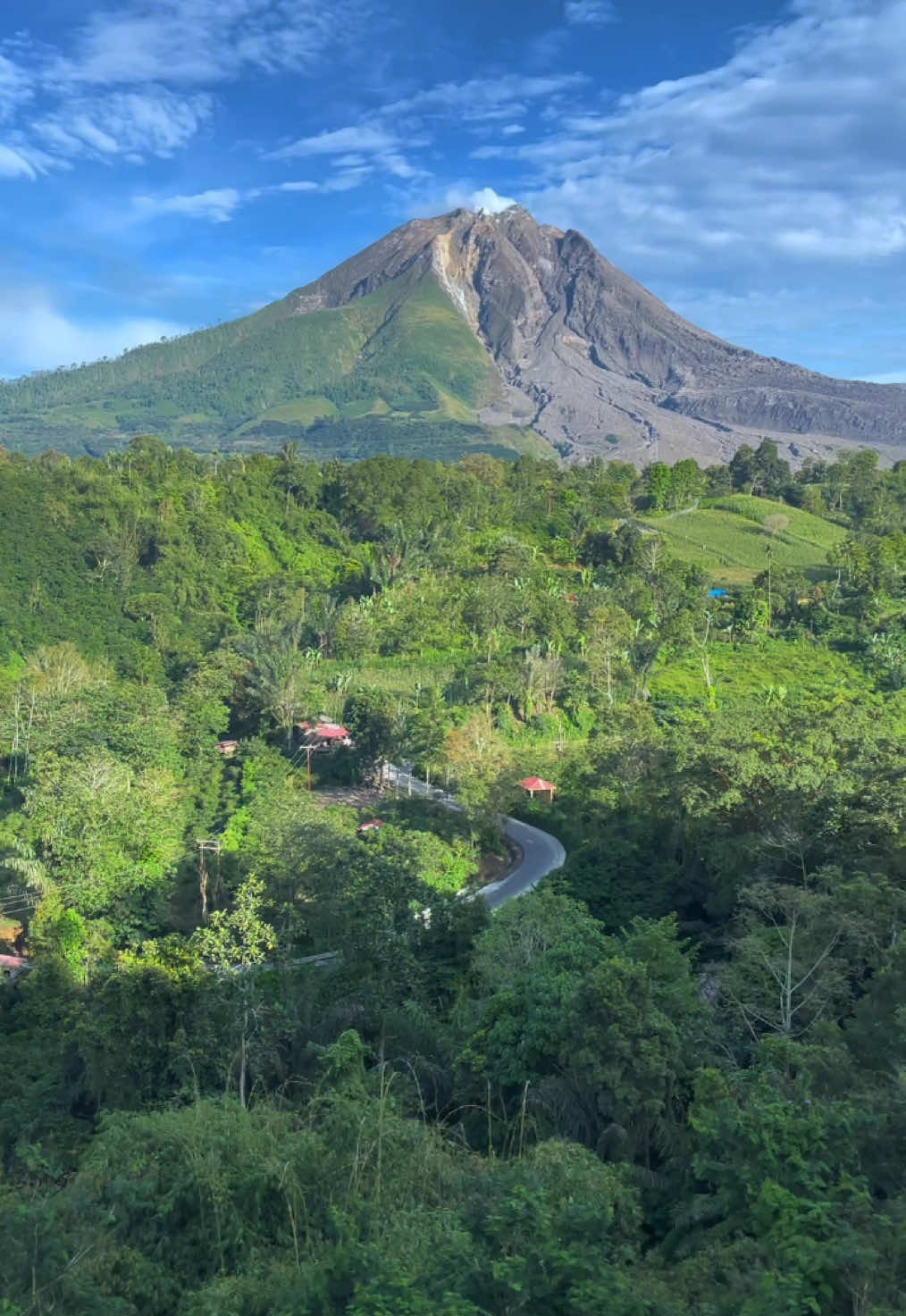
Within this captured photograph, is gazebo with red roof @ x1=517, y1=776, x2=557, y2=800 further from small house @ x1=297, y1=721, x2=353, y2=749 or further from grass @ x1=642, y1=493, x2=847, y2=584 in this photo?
grass @ x1=642, y1=493, x2=847, y2=584

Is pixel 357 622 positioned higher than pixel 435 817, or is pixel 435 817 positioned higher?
pixel 357 622

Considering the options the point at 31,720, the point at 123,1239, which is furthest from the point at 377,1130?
the point at 31,720

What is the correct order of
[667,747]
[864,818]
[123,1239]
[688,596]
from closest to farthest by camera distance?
[123,1239] → [864,818] → [667,747] → [688,596]

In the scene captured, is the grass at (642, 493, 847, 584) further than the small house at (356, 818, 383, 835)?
Yes

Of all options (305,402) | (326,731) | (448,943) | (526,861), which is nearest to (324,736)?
(326,731)

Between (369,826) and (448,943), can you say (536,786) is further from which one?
(448,943)

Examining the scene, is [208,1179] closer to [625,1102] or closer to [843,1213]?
[625,1102]

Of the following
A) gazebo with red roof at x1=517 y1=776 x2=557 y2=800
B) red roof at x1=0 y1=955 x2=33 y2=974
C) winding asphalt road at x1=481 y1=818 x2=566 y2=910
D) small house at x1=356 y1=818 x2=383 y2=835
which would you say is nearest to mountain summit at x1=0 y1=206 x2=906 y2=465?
gazebo with red roof at x1=517 y1=776 x2=557 y2=800
